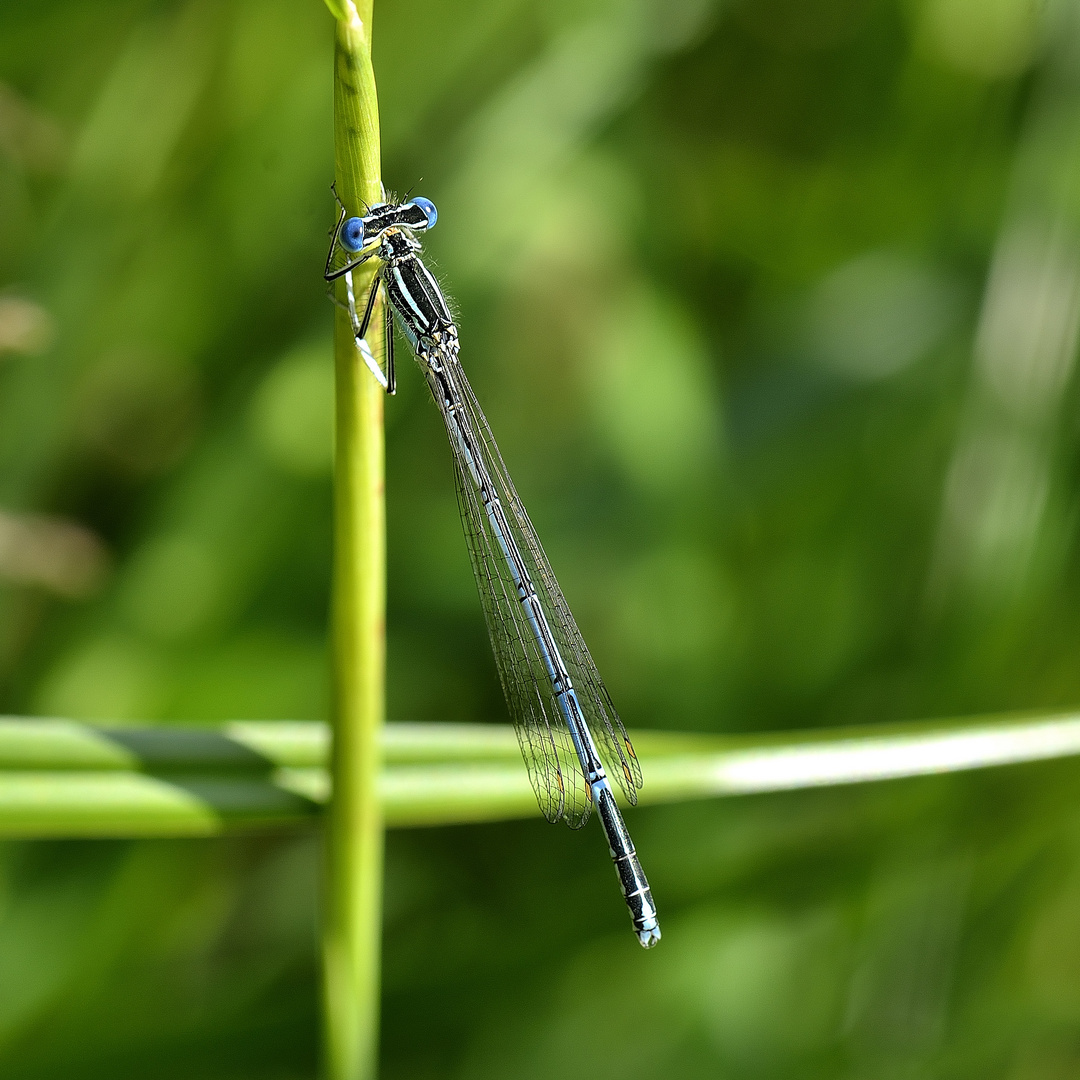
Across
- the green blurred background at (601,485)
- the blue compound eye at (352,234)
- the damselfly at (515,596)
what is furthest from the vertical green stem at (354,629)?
the green blurred background at (601,485)

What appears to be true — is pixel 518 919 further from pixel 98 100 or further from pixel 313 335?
pixel 98 100

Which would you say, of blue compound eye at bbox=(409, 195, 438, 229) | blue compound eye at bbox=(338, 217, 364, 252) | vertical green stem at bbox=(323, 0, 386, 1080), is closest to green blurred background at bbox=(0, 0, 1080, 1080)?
blue compound eye at bbox=(409, 195, 438, 229)

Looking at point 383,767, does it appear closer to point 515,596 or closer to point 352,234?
point 352,234

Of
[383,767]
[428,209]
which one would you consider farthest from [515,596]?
[383,767]

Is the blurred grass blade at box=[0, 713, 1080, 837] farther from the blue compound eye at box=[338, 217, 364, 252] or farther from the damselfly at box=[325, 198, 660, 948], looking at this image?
the blue compound eye at box=[338, 217, 364, 252]

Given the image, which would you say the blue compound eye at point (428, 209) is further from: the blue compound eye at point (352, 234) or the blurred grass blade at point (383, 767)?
the blurred grass blade at point (383, 767)

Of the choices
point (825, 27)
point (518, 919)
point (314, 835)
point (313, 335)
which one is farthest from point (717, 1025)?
point (825, 27)
